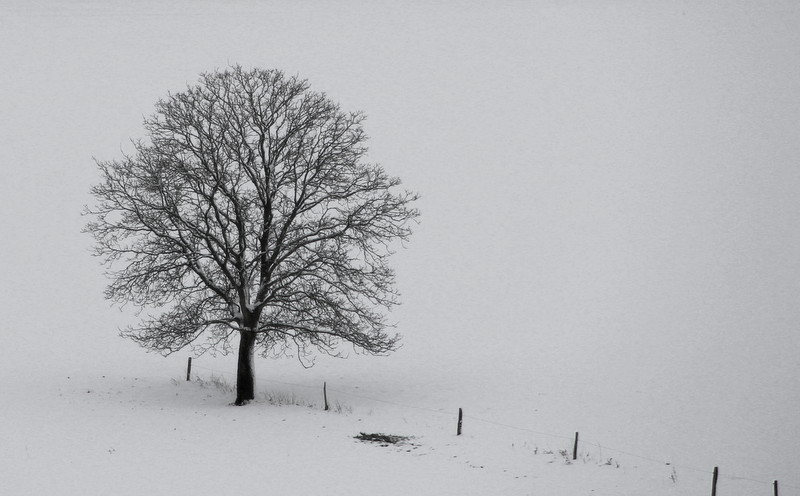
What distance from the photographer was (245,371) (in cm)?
2572

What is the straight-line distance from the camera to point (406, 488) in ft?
55.3

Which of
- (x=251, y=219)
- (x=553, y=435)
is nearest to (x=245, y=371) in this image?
(x=251, y=219)

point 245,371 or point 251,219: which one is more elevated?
point 251,219

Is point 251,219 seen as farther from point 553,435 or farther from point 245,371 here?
point 553,435

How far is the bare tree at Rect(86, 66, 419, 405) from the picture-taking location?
2450 cm

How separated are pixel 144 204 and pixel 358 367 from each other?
61.1ft

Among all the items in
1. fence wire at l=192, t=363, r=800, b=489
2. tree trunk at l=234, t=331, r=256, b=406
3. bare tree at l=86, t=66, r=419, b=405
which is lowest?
fence wire at l=192, t=363, r=800, b=489

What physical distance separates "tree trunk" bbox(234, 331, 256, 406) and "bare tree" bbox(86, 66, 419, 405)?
0.04 m

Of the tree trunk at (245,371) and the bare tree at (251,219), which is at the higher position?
the bare tree at (251,219)

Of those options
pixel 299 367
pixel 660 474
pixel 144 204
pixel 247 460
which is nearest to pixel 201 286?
pixel 144 204

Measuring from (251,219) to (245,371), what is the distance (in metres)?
6.10

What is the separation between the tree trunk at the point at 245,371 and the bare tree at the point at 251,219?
0.04 m

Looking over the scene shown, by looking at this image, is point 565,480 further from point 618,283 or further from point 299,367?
point 618,283

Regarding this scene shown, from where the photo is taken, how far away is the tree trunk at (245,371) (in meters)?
25.4
